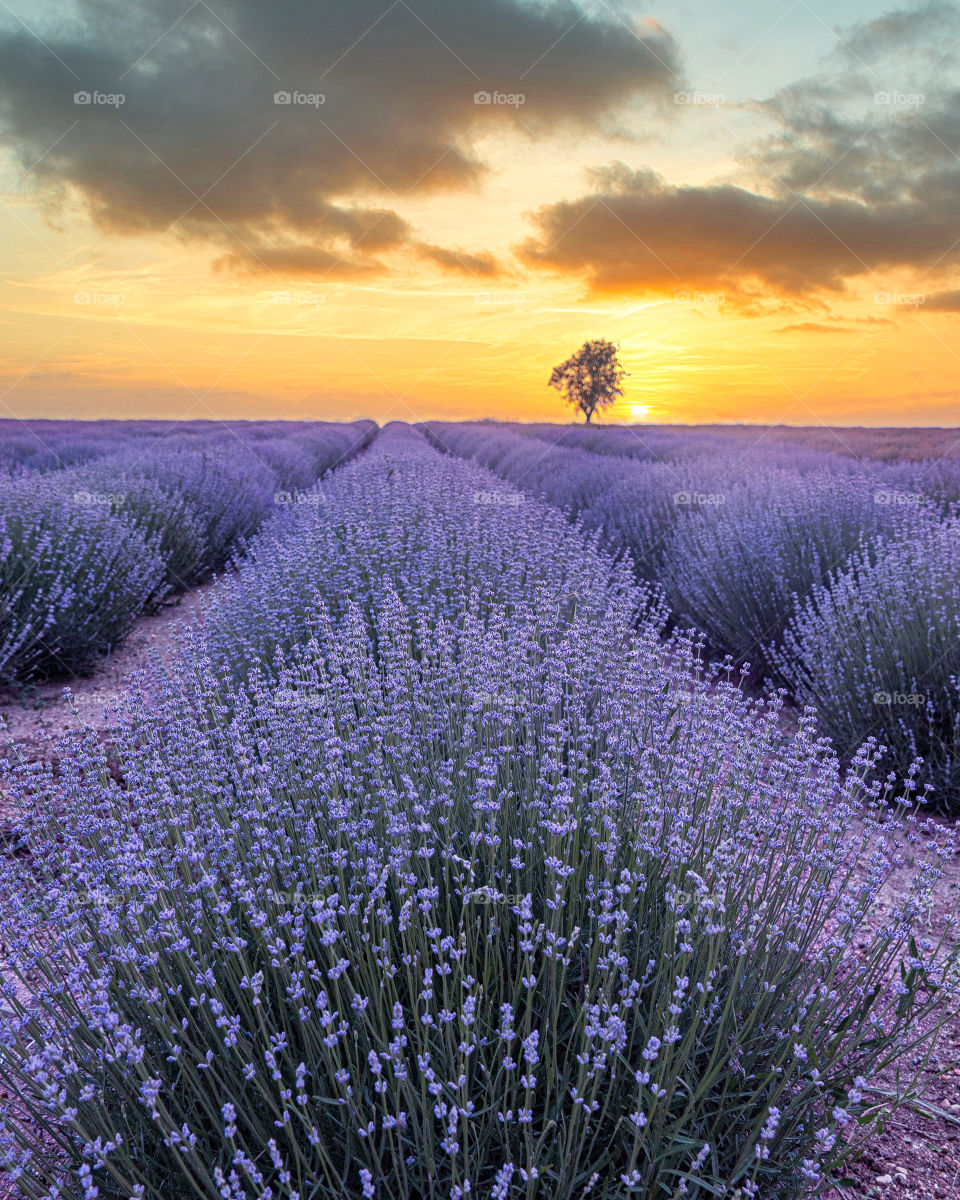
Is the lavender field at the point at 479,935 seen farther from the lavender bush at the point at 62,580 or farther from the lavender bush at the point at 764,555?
the lavender bush at the point at 62,580

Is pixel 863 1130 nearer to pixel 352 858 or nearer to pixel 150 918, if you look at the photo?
pixel 352 858

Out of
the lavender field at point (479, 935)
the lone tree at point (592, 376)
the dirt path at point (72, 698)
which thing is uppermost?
the lone tree at point (592, 376)

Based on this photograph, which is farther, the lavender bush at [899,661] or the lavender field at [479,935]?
the lavender bush at [899,661]

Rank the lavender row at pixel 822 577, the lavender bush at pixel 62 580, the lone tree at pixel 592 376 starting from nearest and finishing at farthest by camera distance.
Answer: the lavender row at pixel 822 577, the lavender bush at pixel 62 580, the lone tree at pixel 592 376

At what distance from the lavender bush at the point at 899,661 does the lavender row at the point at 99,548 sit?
196 inches

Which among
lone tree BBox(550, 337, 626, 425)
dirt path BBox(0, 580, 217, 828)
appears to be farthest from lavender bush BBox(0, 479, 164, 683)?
lone tree BBox(550, 337, 626, 425)

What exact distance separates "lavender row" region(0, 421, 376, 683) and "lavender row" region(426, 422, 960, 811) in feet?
13.4

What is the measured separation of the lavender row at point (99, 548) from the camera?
18.2ft

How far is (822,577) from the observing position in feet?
18.9

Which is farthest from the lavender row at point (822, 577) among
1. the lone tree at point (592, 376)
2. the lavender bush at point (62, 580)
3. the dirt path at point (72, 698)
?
the lone tree at point (592, 376)

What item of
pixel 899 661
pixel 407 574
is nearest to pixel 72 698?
pixel 407 574

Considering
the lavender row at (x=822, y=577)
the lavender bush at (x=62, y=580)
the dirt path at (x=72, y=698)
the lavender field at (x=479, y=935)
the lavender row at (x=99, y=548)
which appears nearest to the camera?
the lavender field at (x=479, y=935)

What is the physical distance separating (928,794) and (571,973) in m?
2.89

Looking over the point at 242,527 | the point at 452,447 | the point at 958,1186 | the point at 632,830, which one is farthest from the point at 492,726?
the point at 452,447
